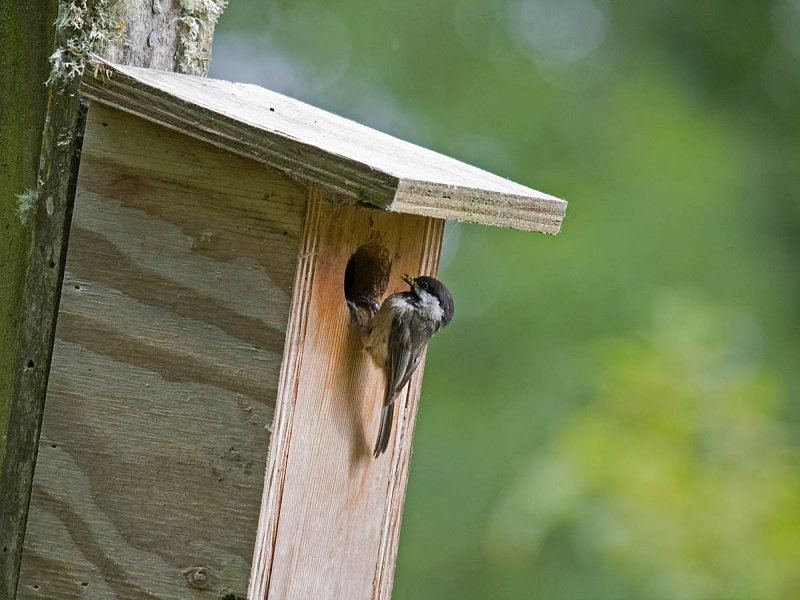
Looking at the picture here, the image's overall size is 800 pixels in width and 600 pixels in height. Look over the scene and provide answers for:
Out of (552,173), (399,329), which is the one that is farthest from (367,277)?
(552,173)

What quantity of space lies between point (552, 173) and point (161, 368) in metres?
4.62

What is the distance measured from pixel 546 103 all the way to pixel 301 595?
466 centimetres

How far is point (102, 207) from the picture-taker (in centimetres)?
180

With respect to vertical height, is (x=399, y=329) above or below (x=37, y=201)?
below

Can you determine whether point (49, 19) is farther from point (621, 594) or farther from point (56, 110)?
point (621, 594)

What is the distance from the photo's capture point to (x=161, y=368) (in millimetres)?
1795

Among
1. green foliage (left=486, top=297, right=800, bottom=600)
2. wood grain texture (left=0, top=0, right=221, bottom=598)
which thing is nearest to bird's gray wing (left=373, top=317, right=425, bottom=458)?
wood grain texture (left=0, top=0, right=221, bottom=598)

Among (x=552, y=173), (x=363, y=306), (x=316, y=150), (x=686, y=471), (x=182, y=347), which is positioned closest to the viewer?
(x=316, y=150)

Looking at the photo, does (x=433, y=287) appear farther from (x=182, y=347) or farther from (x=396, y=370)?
(x=182, y=347)

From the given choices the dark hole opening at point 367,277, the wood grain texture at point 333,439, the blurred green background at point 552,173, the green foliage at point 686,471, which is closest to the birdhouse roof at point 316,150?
the wood grain texture at point 333,439

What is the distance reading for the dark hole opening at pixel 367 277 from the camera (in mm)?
2297

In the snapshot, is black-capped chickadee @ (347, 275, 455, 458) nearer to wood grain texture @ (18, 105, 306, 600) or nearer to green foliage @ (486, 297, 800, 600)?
wood grain texture @ (18, 105, 306, 600)

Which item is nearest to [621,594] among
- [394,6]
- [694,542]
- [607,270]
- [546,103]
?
[694,542]

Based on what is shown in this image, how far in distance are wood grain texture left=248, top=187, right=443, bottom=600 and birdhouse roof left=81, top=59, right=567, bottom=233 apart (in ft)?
0.42
